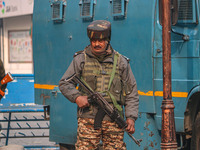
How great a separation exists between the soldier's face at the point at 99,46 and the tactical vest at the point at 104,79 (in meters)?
0.13

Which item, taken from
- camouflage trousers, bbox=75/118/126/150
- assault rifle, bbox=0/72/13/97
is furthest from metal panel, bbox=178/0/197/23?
assault rifle, bbox=0/72/13/97

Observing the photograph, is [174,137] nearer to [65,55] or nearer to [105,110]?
[105,110]

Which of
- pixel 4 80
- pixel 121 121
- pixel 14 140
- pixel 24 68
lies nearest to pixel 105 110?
pixel 121 121

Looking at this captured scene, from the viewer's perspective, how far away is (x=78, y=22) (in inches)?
335

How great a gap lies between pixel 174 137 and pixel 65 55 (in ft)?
8.07

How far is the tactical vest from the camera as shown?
5562mm

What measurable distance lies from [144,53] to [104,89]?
2.02 meters

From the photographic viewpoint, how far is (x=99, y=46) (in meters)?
5.49

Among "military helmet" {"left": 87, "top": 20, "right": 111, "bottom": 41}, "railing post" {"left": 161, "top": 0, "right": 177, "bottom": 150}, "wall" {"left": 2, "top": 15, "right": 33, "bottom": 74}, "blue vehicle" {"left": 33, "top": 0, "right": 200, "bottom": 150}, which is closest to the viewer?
"military helmet" {"left": 87, "top": 20, "right": 111, "bottom": 41}

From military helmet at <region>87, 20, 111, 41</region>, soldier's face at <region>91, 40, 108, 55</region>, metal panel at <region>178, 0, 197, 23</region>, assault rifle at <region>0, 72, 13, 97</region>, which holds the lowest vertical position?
assault rifle at <region>0, 72, 13, 97</region>

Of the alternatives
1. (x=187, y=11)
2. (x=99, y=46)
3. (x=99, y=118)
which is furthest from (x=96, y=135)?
(x=187, y=11)

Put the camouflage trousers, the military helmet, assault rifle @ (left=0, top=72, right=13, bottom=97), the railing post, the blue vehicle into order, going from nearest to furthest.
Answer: the military helmet
the camouflage trousers
the railing post
the blue vehicle
assault rifle @ (left=0, top=72, right=13, bottom=97)

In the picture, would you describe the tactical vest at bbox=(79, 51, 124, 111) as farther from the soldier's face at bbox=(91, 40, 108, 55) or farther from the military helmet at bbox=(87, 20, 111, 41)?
the military helmet at bbox=(87, 20, 111, 41)

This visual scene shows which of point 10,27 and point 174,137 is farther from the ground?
point 10,27
